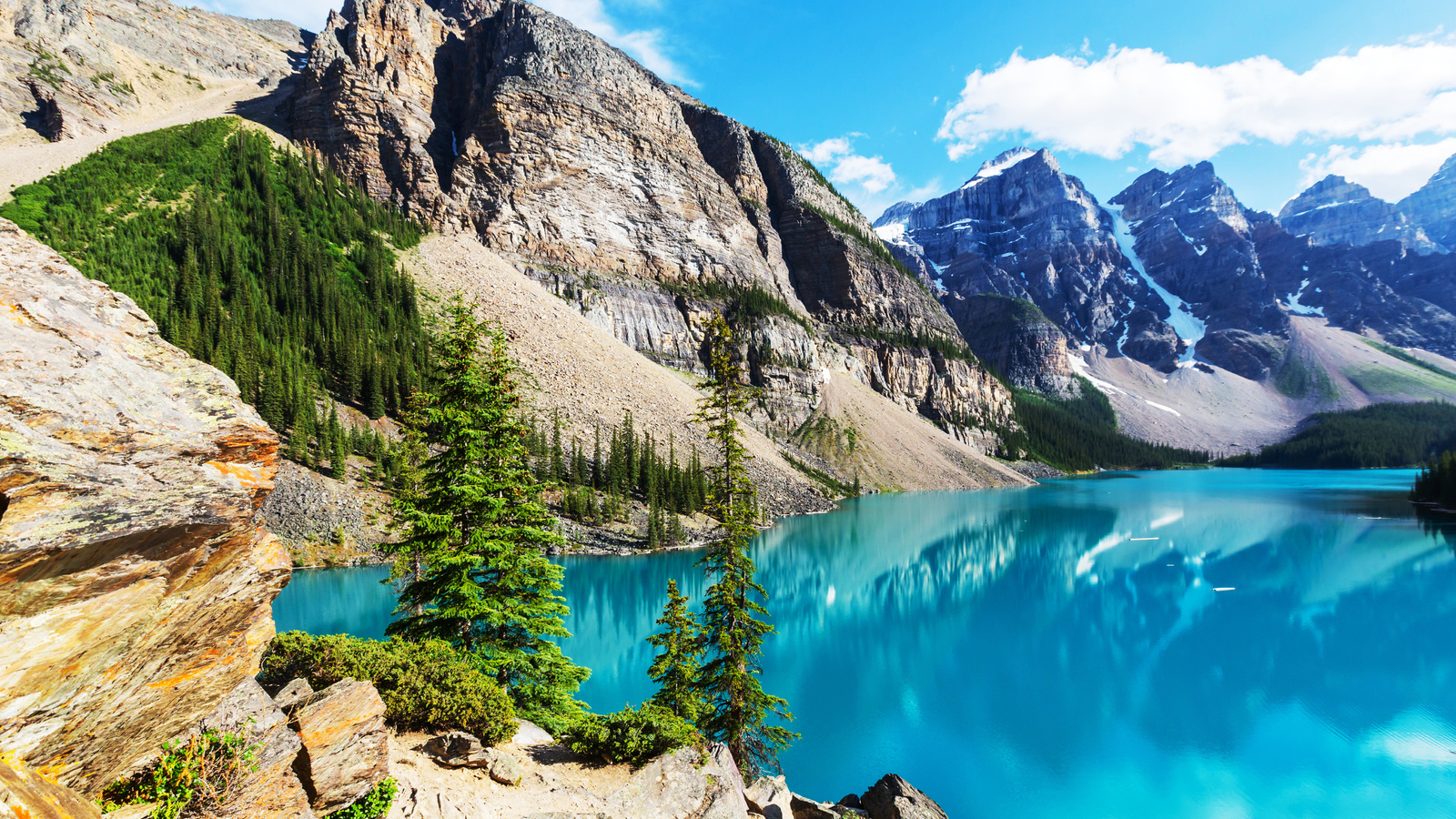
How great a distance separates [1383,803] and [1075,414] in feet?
650

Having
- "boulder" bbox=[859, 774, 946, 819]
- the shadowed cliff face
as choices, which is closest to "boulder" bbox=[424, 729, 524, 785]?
"boulder" bbox=[859, 774, 946, 819]

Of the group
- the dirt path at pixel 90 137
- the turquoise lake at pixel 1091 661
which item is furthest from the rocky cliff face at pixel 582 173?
the turquoise lake at pixel 1091 661

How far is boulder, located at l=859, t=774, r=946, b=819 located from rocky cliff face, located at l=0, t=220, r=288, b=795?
1323 cm

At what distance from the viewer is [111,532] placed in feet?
15.7

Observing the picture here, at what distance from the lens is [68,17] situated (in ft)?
328

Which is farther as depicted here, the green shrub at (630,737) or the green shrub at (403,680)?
the green shrub at (630,737)

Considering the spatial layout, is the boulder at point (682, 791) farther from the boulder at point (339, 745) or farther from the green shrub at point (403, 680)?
the boulder at point (339, 745)

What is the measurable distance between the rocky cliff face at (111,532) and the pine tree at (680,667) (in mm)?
9836

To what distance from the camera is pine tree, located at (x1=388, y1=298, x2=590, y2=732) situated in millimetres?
13977

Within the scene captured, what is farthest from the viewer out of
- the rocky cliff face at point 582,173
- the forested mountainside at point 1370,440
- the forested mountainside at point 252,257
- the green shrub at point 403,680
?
the forested mountainside at point 1370,440

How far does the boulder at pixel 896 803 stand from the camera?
44.7ft

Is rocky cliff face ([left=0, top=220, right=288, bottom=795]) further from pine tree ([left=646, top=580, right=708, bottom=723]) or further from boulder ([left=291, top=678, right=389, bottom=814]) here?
pine tree ([left=646, top=580, right=708, bottom=723])

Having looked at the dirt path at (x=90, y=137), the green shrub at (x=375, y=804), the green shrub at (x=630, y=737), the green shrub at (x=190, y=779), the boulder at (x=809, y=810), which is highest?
the dirt path at (x=90, y=137)

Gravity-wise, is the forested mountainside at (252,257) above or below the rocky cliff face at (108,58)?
below
